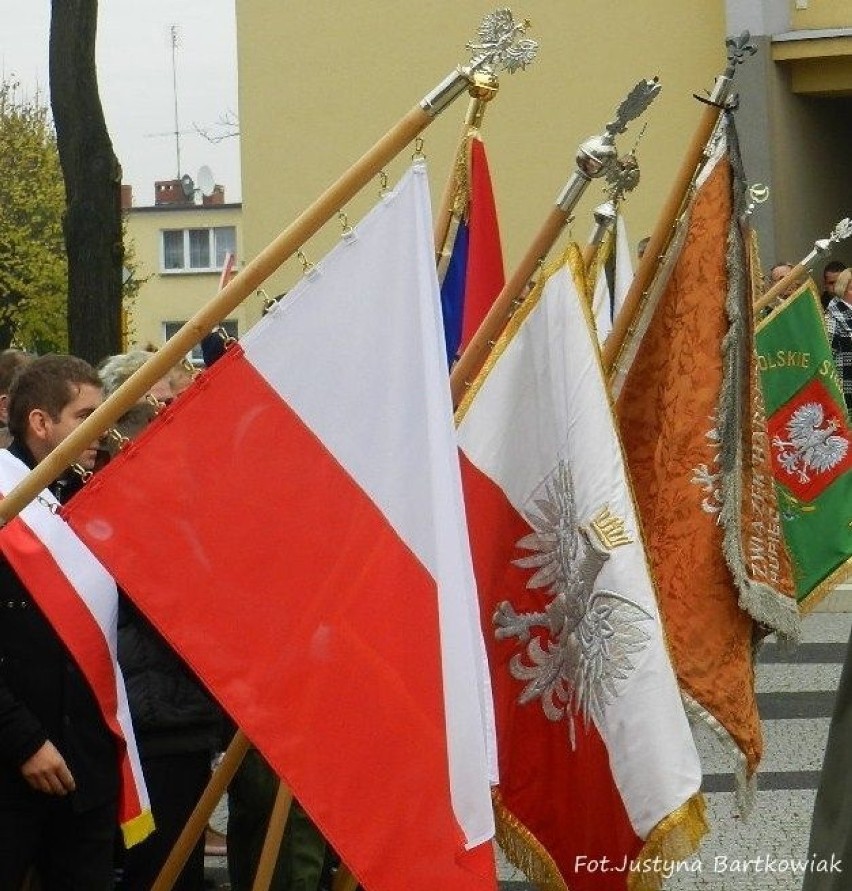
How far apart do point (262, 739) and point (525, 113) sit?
612 inches

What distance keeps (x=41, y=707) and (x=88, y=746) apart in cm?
14

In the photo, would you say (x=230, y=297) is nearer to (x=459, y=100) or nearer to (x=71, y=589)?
(x=71, y=589)

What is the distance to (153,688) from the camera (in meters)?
4.70

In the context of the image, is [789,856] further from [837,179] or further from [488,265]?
[837,179]

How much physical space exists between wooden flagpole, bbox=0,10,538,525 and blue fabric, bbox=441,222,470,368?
145 centimetres

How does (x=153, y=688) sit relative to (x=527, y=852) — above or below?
above

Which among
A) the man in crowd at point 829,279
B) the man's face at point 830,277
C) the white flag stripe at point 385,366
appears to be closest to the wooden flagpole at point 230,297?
the white flag stripe at point 385,366

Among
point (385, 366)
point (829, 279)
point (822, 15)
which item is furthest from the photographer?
point (822, 15)

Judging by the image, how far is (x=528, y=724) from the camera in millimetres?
4473

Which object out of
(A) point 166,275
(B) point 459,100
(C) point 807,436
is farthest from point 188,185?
(C) point 807,436

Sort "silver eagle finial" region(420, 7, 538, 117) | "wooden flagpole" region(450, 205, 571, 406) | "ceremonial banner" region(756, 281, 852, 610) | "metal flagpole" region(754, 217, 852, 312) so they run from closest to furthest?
1. "silver eagle finial" region(420, 7, 538, 117)
2. "wooden flagpole" region(450, 205, 571, 406)
3. "metal flagpole" region(754, 217, 852, 312)
4. "ceremonial banner" region(756, 281, 852, 610)

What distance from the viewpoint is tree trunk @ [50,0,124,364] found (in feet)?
30.0

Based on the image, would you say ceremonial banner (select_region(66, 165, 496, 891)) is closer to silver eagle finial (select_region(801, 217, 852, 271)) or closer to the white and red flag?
the white and red flag

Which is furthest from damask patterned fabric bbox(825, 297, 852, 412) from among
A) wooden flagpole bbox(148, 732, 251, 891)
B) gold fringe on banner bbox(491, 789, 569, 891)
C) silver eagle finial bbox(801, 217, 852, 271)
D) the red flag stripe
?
the red flag stripe
